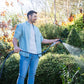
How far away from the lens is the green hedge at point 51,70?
10.9 ft

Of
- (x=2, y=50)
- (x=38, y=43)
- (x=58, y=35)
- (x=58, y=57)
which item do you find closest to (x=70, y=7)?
(x=58, y=35)

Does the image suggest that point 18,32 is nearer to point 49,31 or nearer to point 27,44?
point 27,44

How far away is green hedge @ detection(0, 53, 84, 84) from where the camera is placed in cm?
333

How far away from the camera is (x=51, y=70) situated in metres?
3.37

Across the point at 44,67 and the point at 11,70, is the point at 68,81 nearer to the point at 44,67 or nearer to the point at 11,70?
the point at 44,67

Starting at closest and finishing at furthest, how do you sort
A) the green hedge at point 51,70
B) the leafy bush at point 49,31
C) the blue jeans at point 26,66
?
the blue jeans at point 26,66
the green hedge at point 51,70
the leafy bush at point 49,31

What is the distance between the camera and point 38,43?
2662 millimetres

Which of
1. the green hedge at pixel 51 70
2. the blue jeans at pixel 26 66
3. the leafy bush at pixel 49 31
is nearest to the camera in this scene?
the blue jeans at pixel 26 66

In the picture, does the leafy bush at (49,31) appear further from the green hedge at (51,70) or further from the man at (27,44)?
the man at (27,44)

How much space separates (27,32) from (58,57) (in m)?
1.38

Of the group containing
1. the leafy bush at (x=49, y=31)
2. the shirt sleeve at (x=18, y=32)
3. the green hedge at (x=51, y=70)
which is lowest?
the green hedge at (x=51, y=70)

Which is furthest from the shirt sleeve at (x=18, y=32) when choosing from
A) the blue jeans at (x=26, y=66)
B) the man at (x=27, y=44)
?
the blue jeans at (x=26, y=66)

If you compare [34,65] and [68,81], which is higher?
[34,65]

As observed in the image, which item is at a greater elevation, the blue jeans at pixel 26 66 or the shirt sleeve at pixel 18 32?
the shirt sleeve at pixel 18 32
